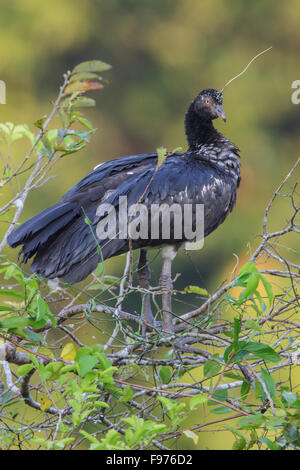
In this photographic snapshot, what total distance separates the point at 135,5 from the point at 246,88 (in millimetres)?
1470

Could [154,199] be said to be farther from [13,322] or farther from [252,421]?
[252,421]

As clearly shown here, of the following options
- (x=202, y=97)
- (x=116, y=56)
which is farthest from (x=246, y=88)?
(x=202, y=97)

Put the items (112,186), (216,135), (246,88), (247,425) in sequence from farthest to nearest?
(246,88) → (216,135) → (112,186) → (247,425)

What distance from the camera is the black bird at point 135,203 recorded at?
2.44 metres

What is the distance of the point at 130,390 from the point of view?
1660 millimetres

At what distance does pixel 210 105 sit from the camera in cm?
304

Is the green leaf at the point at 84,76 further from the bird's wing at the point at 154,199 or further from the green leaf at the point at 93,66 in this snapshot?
the bird's wing at the point at 154,199

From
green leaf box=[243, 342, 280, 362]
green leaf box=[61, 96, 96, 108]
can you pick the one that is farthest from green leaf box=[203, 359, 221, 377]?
green leaf box=[61, 96, 96, 108]

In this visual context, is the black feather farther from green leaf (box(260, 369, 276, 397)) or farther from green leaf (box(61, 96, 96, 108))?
green leaf (box(260, 369, 276, 397))

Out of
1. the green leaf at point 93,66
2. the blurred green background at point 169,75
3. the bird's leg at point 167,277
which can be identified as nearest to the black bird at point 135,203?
the bird's leg at point 167,277

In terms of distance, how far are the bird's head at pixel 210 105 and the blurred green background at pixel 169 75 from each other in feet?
8.01

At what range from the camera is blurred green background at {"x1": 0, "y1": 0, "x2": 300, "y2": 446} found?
19.0ft

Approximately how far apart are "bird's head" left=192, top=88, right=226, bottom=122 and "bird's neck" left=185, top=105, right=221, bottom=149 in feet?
0.08
